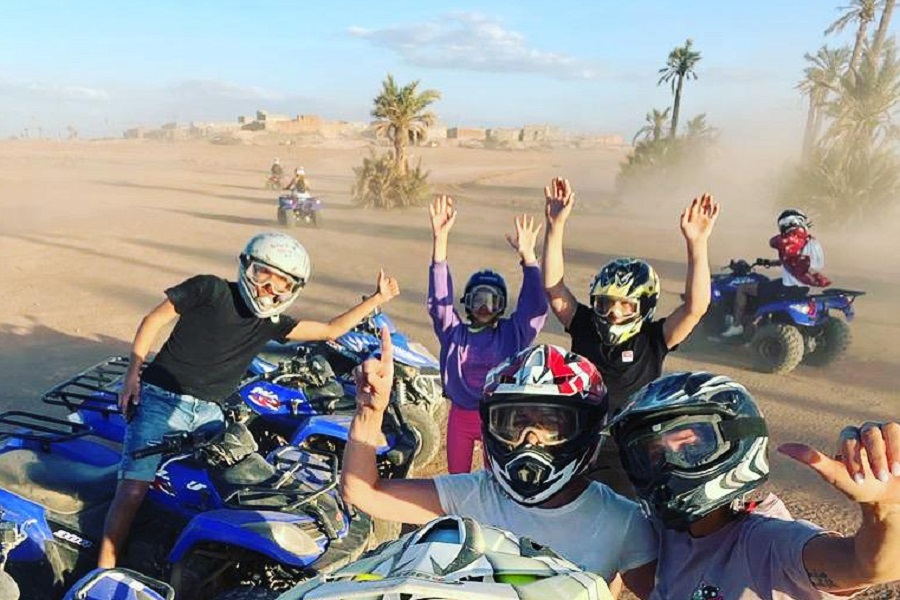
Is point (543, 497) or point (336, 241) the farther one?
point (336, 241)

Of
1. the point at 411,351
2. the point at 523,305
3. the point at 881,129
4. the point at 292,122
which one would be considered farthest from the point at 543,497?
the point at 292,122

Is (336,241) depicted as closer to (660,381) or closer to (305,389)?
(305,389)

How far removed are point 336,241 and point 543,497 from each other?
16027mm

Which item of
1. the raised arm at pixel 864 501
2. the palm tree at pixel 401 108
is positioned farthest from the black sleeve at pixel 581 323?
the palm tree at pixel 401 108

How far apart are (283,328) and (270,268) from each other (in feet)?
1.67

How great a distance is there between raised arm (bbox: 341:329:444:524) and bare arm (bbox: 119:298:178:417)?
1822mm

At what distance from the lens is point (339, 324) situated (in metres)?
4.29

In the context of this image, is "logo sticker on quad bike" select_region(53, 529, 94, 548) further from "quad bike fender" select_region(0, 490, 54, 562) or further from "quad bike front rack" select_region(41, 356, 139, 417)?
"quad bike front rack" select_region(41, 356, 139, 417)

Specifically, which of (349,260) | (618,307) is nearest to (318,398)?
(618,307)

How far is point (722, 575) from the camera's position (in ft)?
6.23

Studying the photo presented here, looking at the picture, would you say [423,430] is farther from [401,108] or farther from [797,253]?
[401,108]

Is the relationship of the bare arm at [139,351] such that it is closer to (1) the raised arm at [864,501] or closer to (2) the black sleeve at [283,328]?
(2) the black sleeve at [283,328]

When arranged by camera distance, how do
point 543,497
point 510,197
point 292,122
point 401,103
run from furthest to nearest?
point 292,122, point 510,197, point 401,103, point 543,497

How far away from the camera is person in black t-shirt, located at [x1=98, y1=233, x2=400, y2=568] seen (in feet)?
12.1
